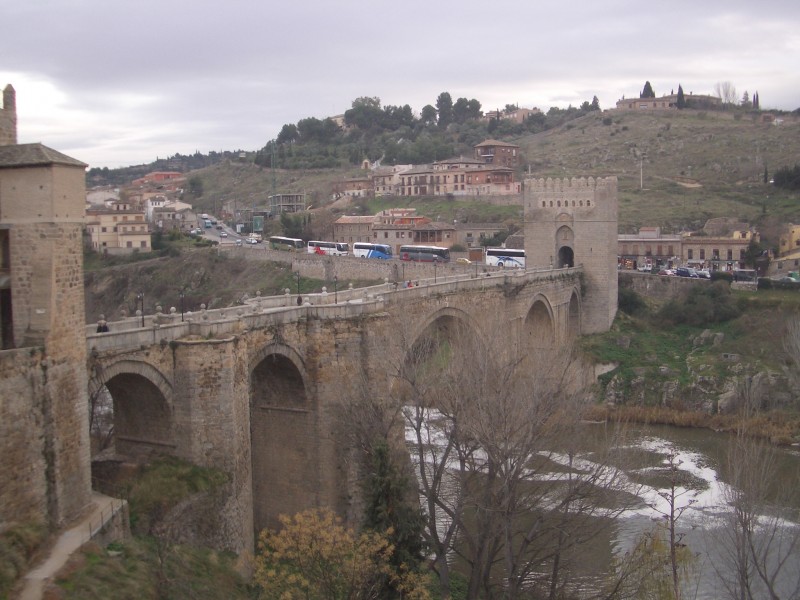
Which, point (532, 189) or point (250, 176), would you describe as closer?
point (532, 189)

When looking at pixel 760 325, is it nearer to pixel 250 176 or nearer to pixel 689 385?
pixel 689 385

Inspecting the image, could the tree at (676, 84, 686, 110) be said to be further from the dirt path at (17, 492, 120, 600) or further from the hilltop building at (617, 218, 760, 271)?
the dirt path at (17, 492, 120, 600)

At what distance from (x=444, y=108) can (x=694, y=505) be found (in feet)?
338

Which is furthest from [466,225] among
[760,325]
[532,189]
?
[760,325]

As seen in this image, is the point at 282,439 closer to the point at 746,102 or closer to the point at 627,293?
the point at 627,293

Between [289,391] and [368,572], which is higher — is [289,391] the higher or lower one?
the higher one

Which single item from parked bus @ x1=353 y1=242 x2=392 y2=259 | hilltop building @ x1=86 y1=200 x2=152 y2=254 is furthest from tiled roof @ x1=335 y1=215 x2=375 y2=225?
hilltop building @ x1=86 y1=200 x2=152 y2=254

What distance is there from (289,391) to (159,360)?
4556 mm

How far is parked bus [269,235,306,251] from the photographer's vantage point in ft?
210

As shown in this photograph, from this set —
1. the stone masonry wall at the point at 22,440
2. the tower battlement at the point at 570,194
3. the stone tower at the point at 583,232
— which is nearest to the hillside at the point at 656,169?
the stone tower at the point at 583,232

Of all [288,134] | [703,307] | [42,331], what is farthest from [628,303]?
[288,134]

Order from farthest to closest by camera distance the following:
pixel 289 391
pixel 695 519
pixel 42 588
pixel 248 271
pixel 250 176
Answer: pixel 250 176, pixel 248 271, pixel 695 519, pixel 289 391, pixel 42 588

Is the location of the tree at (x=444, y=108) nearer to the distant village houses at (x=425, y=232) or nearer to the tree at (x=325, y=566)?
the distant village houses at (x=425, y=232)

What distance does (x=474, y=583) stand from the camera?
54.1 ft
